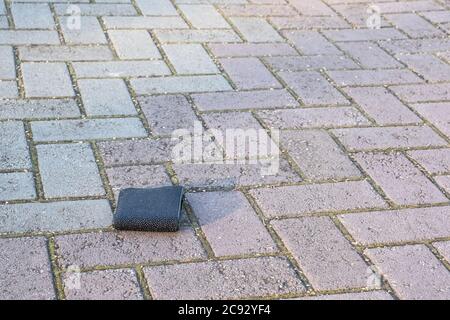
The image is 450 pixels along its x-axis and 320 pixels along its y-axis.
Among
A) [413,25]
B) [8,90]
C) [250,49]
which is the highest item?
[8,90]

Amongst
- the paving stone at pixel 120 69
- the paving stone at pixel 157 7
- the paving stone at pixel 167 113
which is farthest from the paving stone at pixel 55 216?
the paving stone at pixel 157 7

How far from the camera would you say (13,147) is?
9.86 feet

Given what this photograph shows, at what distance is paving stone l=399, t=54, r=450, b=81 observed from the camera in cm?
395

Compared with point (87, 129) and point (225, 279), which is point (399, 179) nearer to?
point (225, 279)

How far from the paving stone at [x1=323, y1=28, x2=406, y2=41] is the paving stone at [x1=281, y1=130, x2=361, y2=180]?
1251 mm

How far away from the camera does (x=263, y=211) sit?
2.69 m

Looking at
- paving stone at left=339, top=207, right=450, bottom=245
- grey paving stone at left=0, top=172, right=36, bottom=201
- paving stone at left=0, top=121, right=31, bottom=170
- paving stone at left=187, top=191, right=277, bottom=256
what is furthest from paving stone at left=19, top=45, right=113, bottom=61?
paving stone at left=339, top=207, right=450, bottom=245

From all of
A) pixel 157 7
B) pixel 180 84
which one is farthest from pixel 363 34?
pixel 180 84

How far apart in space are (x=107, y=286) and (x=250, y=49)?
2130mm

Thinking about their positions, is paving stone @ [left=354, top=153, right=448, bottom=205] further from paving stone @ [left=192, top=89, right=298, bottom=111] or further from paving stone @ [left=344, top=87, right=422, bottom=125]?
paving stone @ [left=192, top=89, right=298, bottom=111]

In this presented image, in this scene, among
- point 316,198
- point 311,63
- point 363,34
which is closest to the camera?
point 316,198

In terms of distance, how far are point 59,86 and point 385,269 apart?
71.9 inches

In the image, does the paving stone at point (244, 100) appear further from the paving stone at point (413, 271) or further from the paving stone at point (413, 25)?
the paving stone at point (413, 25)
